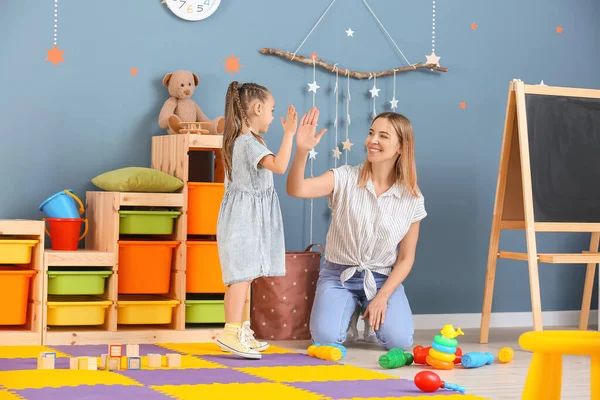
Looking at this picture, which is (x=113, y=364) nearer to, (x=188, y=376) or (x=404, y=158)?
(x=188, y=376)

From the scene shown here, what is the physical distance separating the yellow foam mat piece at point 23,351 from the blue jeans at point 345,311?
0.96m

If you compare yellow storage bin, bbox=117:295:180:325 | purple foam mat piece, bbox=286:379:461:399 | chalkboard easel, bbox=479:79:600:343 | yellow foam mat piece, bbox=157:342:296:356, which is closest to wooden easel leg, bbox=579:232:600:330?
chalkboard easel, bbox=479:79:600:343

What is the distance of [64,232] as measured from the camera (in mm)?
3281

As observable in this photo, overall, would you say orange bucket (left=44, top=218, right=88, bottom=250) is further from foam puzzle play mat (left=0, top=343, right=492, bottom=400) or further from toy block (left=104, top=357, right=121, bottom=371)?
toy block (left=104, top=357, right=121, bottom=371)

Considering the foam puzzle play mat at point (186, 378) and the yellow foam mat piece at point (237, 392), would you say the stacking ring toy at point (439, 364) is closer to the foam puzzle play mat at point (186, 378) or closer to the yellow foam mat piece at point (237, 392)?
the foam puzzle play mat at point (186, 378)

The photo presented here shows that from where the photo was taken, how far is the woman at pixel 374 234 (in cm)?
331

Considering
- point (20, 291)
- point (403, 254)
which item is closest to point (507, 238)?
point (403, 254)

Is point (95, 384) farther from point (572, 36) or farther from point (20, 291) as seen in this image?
point (572, 36)

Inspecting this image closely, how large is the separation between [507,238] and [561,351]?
3.56 metres

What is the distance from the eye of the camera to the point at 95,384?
2.29 metres

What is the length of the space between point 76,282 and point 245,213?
2.41ft

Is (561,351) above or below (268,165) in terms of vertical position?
below

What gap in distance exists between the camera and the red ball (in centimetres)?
232

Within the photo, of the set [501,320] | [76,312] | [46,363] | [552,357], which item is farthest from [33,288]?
[552,357]
